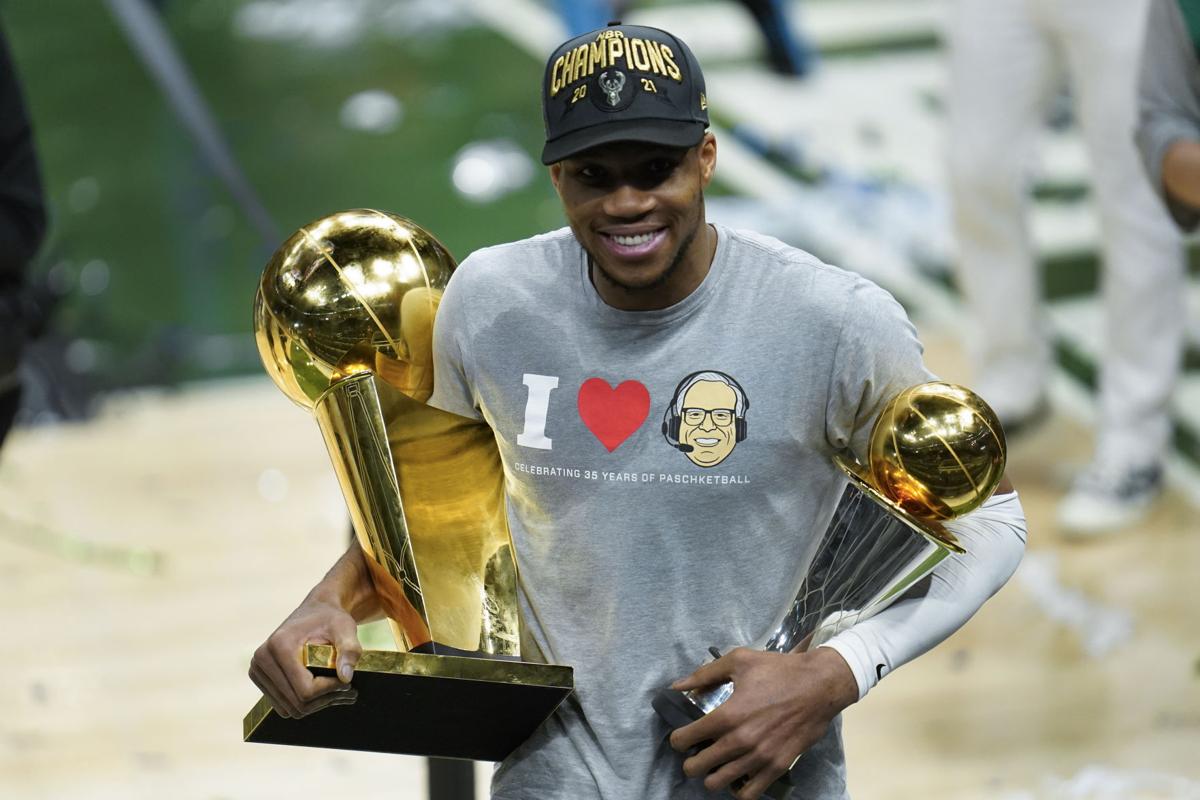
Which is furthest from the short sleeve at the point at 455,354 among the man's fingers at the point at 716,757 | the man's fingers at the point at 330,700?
the man's fingers at the point at 716,757

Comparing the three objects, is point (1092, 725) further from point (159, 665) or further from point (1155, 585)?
point (159, 665)

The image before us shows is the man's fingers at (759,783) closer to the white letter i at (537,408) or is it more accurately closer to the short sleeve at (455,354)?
the white letter i at (537,408)

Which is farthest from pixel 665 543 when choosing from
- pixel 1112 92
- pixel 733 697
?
pixel 1112 92

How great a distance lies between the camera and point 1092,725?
408 cm

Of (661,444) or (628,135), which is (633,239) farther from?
(661,444)

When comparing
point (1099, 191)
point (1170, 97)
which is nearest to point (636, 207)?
point (1170, 97)

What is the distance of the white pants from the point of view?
193 inches

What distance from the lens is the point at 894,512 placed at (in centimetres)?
194

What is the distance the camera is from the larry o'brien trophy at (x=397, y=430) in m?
2.22

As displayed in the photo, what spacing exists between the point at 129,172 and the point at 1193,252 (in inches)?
167

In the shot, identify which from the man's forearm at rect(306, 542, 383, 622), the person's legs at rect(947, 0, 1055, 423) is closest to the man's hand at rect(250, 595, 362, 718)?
the man's forearm at rect(306, 542, 383, 622)

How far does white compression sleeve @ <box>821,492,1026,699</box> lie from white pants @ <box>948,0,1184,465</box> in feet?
10.3

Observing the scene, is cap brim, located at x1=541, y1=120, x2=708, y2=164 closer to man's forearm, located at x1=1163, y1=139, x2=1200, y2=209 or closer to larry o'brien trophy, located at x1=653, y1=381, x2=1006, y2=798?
larry o'brien trophy, located at x1=653, y1=381, x2=1006, y2=798

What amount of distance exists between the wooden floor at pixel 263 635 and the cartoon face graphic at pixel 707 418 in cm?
204
